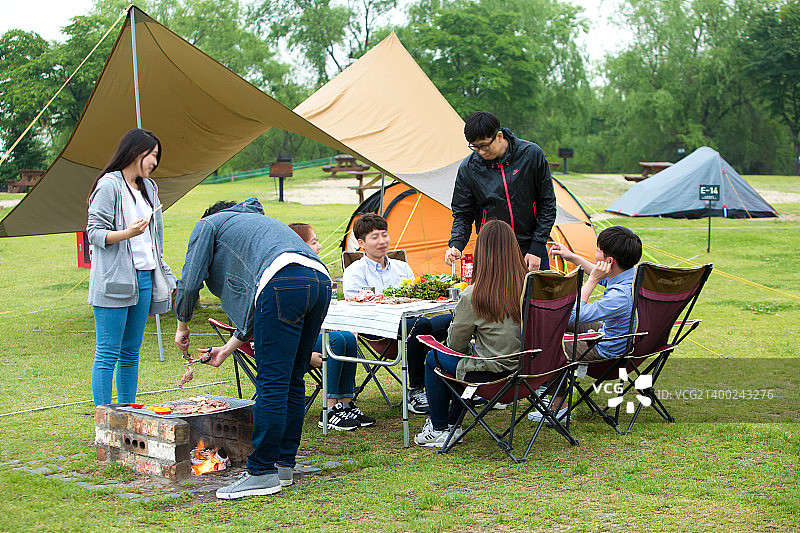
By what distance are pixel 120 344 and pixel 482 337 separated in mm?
1610

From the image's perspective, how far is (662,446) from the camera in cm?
363

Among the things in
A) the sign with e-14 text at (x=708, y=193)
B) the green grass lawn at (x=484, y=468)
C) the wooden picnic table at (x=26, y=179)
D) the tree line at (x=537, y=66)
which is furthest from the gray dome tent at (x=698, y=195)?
the tree line at (x=537, y=66)

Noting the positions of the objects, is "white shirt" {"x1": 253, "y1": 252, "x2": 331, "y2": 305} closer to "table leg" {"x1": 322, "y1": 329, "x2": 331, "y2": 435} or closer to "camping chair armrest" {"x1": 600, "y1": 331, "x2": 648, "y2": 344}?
"table leg" {"x1": 322, "y1": 329, "x2": 331, "y2": 435}

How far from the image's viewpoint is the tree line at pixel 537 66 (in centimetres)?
3650

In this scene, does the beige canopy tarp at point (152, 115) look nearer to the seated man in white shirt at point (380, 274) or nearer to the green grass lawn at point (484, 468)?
the green grass lawn at point (484, 468)

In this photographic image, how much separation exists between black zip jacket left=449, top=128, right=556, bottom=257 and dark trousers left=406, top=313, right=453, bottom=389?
16.0 inches

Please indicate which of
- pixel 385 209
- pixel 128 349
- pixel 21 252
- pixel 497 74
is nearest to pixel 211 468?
pixel 128 349

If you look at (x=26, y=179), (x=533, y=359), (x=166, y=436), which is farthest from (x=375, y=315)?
(x=26, y=179)

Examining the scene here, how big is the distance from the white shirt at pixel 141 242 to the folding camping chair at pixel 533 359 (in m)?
1.29

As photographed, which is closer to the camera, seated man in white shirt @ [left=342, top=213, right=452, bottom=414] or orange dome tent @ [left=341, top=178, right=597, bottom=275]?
seated man in white shirt @ [left=342, top=213, right=452, bottom=414]

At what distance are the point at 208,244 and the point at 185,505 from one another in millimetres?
942

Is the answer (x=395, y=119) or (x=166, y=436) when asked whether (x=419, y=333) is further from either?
(x=395, y=119)

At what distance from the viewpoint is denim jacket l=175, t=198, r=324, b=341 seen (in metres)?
2.96

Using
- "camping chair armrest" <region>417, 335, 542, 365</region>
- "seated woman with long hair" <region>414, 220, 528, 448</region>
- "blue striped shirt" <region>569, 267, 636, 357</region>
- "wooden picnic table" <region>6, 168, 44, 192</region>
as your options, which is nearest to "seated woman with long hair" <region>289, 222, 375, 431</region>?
"camping chair armrest" <region>417, 335, 542, 365</region>
